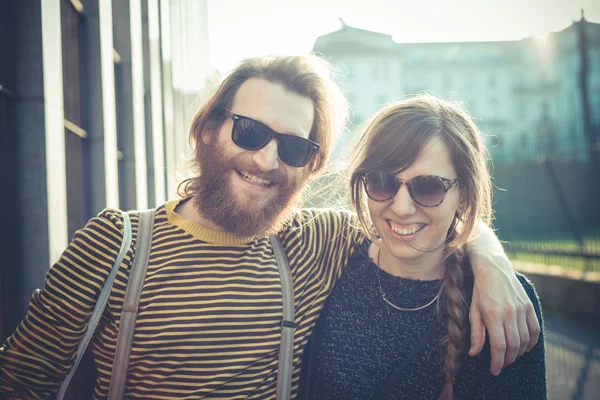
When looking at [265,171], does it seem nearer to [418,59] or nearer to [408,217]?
[408,217]

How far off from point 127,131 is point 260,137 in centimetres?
275

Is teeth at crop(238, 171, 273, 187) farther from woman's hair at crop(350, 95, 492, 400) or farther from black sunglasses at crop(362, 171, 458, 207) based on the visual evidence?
black sunglasses at crop(362, 171, 458, 207)

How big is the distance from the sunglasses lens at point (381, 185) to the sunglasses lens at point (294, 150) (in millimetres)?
368

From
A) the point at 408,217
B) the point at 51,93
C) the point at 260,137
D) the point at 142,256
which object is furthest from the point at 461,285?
the point at 51,93

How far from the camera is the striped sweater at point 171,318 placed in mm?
1739

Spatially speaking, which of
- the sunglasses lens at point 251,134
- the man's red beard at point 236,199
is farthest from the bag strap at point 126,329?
the sunglasses lens at point 251,134

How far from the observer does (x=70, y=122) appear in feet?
10.1

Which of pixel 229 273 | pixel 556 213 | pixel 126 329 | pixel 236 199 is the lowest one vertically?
pixel 556 213

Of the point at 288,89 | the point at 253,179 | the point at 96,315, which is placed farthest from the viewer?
the point at 288,89

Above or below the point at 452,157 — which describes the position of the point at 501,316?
below

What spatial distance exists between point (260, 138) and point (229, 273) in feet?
2.18

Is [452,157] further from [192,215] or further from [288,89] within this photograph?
[192,215]

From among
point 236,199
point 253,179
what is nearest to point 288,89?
point 253,179

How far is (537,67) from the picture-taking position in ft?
152
